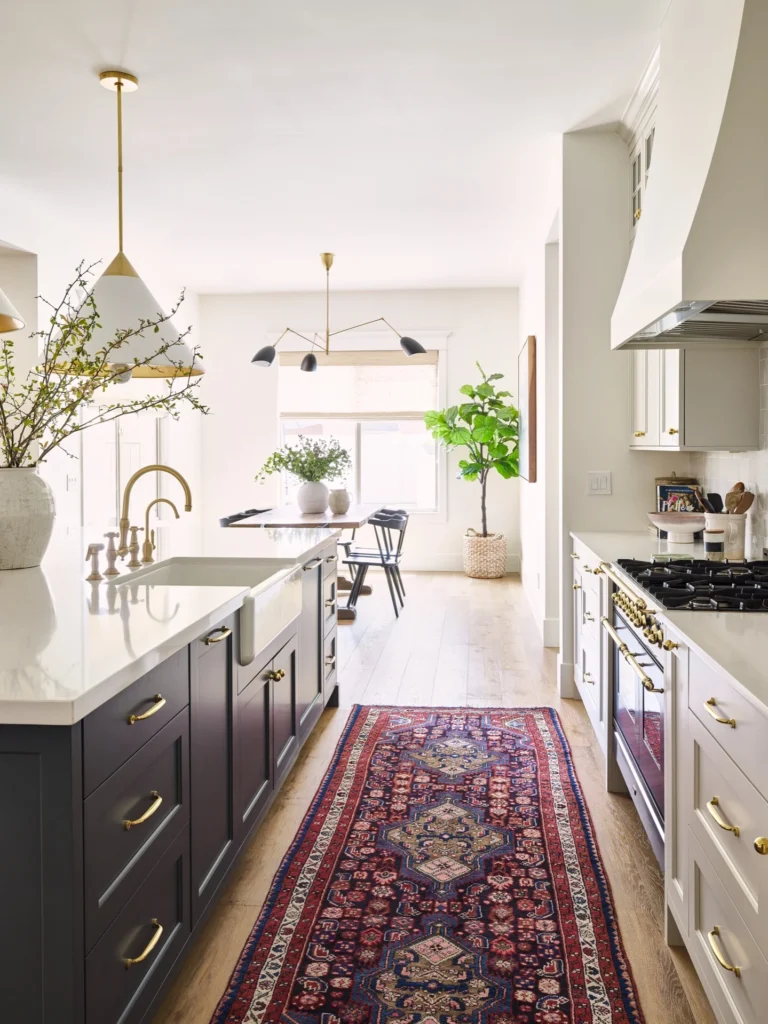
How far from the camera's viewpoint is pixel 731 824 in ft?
4.85

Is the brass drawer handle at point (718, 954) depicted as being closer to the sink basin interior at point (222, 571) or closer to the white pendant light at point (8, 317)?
the sink basin interior at point (222, 571)

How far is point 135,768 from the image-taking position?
1.50 m

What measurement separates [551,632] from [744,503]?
2.36 meters

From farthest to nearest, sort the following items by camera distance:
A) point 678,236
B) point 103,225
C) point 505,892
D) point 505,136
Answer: point 103,225 < point 505,136 < point 505,892 < point 678,236

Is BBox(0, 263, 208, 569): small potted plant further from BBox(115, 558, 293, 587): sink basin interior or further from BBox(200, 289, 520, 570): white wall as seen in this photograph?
BBox(200, 289, 520, 570): white wall

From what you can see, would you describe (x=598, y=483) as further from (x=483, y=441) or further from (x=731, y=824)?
(x=483, y=441)

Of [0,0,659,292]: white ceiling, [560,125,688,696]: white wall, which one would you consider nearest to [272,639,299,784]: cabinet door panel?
[560,125,688,696]: white wall

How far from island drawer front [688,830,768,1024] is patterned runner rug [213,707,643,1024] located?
0.26 m

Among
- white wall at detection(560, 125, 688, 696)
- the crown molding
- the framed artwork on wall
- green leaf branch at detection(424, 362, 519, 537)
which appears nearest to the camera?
the crown molding

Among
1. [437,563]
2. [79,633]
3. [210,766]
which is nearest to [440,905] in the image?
[210,766]

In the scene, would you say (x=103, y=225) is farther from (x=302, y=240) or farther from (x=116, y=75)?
(x=116, y=75)

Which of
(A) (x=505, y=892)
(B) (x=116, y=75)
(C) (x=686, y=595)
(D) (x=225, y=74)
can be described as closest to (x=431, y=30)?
(D) (x=225, y=74)

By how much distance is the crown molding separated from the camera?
3.27m

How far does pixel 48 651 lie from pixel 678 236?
5.86 ft
